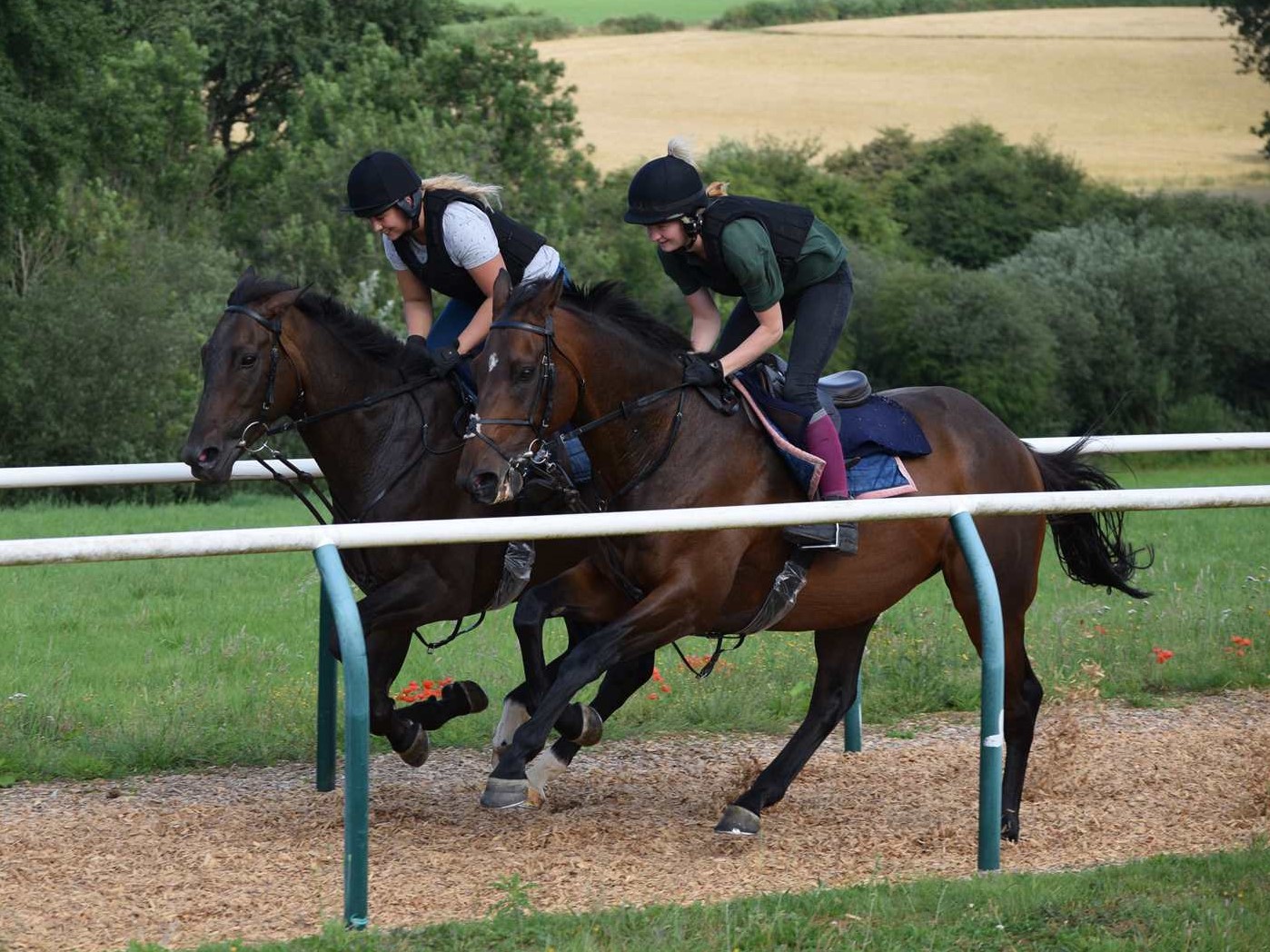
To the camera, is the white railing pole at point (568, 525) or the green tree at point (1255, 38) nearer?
the white railing pole at point (568, 525)

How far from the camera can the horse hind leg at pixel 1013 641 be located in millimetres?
5863

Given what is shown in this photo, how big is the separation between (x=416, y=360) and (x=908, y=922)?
2.93 metres

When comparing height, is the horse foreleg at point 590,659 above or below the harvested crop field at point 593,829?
above

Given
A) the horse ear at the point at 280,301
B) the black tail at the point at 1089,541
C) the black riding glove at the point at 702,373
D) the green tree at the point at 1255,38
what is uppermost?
the green tree at the point at 1255,38

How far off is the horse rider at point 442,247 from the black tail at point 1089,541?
89.5 inches

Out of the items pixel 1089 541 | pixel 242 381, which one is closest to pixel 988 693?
pixel 1089 541

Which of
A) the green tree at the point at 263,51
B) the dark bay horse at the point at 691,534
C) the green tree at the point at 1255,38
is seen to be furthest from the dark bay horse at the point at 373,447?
the green tree at the point at 1255,38

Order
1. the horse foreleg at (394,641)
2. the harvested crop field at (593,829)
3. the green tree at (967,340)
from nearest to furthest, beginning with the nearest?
the harvested crop field at (593,829), the horse foreleg at (394,641), the green tree at (967,340)

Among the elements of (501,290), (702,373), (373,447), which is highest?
(501,290)

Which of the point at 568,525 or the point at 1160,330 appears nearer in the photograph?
the point at 568,525

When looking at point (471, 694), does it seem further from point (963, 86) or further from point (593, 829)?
point (963, 86)

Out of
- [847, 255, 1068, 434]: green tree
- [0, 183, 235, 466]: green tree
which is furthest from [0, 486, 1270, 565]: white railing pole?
[847, 255, 1068, 434]: green tree

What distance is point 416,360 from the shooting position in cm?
606

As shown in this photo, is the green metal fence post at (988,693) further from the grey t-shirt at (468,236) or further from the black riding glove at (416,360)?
the black riding glove at (416,360)
